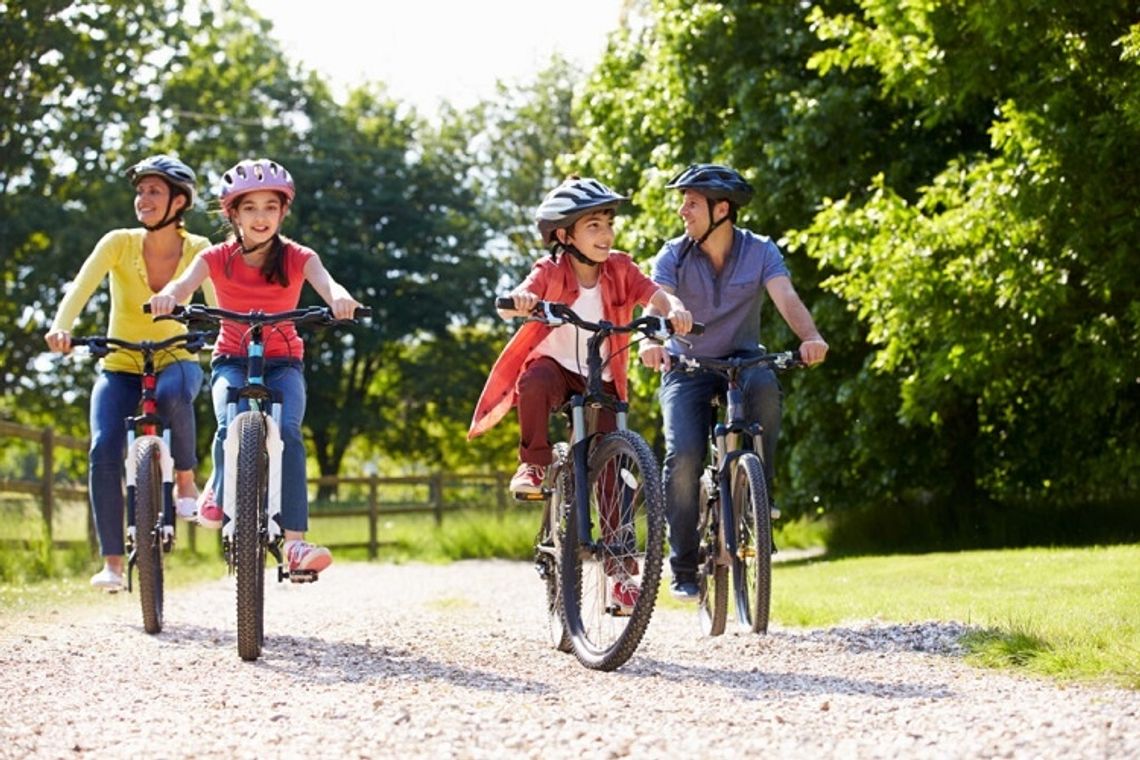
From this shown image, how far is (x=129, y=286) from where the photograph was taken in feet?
27.1

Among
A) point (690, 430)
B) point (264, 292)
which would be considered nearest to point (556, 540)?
point (690, 430)

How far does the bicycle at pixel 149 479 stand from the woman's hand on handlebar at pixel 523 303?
1.74 metres

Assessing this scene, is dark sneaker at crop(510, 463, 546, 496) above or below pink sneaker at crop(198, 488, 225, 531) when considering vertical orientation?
above

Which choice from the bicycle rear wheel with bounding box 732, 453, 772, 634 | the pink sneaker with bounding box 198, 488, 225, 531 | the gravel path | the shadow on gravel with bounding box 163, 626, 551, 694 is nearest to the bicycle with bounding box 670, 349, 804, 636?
the bicycle rear wheel with bounding box 732, 453, 772, 634

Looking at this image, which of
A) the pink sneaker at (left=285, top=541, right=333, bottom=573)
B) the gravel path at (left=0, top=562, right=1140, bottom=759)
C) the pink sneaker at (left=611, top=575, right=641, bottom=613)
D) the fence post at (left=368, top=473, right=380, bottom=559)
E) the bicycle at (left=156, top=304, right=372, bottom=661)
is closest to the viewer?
the gravel path at (left=0, top=562, right=1140, bottom=759)

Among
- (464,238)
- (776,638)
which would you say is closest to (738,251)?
(776,638)

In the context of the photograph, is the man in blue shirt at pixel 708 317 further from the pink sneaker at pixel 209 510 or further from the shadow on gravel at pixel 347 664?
the pink sneaker at pixel 209 510

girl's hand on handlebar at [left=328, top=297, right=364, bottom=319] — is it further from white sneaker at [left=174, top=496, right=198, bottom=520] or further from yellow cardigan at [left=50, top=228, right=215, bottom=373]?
yellow cardigan at [left=50, top=228, right=215, bottom=373]

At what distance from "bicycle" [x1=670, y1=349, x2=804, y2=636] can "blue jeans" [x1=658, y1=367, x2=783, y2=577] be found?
0.18 feet

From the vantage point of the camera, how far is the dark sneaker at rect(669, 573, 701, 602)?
722 cm

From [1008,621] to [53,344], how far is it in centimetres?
412

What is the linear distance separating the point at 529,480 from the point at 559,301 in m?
0.70

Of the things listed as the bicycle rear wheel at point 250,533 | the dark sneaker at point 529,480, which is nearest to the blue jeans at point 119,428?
the bicycle rear wheel at point 250,533

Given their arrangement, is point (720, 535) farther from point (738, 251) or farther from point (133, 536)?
point (133, 536)
